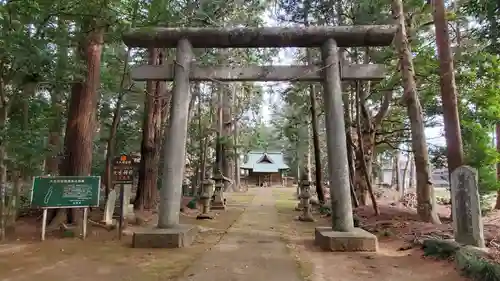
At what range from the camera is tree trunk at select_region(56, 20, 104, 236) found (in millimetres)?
8445

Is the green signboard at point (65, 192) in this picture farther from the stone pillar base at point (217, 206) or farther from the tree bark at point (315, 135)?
the tree bark at point (315, 135)

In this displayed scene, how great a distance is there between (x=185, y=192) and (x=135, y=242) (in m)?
17.1

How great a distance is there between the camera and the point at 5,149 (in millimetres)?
6586

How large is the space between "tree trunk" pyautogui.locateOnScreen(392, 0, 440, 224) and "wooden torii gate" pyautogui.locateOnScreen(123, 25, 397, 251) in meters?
2.31

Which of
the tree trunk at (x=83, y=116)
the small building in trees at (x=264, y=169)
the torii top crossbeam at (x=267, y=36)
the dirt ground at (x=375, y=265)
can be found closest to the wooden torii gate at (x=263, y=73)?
the torii top crossbeam at (x=267, y=36)

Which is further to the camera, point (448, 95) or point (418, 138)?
point (418, 138)

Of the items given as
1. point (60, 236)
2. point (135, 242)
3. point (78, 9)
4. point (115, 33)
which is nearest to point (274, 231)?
point (135, 242)

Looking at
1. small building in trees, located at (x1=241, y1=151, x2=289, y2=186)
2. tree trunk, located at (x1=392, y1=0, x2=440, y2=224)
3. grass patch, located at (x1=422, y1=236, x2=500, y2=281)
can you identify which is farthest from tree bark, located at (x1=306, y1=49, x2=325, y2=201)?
small building in trees, located at (x1=241, y1=151, x2=289, y2=186)

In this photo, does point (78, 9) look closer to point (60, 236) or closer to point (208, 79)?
point (208, 79)

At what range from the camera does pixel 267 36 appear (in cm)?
729

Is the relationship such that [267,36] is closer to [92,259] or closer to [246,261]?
[246,261]

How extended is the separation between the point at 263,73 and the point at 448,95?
4.63 m

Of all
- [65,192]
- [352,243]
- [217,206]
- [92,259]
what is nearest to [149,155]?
[217,206]

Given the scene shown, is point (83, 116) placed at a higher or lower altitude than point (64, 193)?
higher
